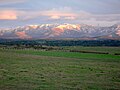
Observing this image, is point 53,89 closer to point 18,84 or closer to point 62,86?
point 62,86

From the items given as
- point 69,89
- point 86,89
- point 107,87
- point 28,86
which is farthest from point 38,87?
point 107,87

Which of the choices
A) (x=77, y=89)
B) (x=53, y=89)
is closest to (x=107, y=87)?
(x=77, y=89)

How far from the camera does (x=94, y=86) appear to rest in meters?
23.4

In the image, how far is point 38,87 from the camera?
22.2m

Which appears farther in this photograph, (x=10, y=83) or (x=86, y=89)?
(x=10, y=83)

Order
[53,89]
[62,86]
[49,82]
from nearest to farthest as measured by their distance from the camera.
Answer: [53,89] < [62,86] < [49,82]

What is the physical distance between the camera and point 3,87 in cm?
2169

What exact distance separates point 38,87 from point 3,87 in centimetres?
295

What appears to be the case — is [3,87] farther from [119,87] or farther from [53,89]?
[119,87]

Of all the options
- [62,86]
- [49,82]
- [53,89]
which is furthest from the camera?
[49,82]

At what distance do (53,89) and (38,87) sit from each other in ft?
5.01

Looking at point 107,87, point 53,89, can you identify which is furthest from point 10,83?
point 107,87

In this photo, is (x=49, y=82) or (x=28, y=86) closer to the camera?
(x=28, y=86)

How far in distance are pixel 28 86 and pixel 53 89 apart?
97.5 inches
